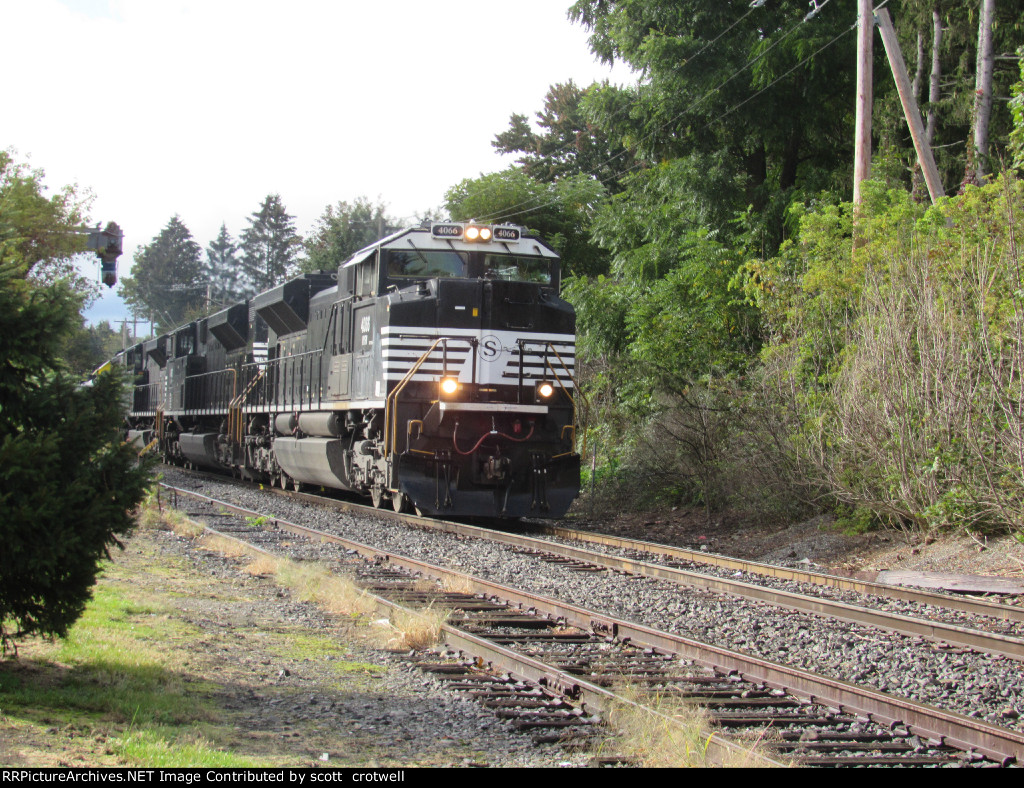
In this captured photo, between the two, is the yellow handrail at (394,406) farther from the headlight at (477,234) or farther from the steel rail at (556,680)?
the steel rail at (556,680)

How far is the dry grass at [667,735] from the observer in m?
3.95

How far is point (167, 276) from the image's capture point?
10012cm

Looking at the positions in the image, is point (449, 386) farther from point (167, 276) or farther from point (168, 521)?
point (167, 276)

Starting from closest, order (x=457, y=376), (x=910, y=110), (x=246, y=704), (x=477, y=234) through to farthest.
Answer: (x=246, y=704) < (x=457, y=376) < (x=477, y=234) < (x=910, y=110)

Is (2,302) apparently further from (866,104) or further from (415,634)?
(866,104)

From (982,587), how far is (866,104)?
7762 millimetres

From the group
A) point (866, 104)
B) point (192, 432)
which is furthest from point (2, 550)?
point (192, 432)

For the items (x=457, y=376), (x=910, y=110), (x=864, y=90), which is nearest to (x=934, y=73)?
(x=910, y=110)

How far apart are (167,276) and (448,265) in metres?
94.5

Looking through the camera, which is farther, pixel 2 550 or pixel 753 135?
Answer: pixel 753 135

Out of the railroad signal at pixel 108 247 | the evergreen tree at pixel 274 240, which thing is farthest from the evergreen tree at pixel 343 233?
the railroad signal at pixel 108 247

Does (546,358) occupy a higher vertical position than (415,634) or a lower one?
higher

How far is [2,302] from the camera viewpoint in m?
4.51

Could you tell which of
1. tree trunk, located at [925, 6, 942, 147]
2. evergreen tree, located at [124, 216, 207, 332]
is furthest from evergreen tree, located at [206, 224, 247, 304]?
tree trunk, located at [925, 6, 942, 147]
